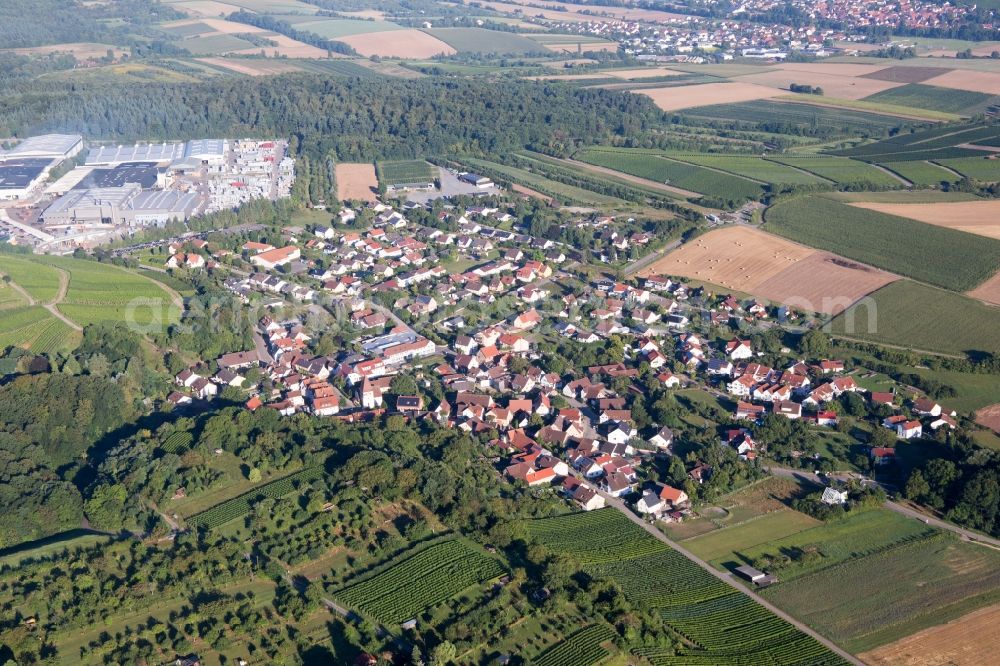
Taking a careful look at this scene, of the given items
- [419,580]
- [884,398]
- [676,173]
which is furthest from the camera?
[676,173]

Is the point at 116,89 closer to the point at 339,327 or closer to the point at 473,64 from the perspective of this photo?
the point at 473,64

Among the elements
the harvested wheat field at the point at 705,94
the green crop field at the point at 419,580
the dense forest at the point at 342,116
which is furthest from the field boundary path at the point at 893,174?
the green crop field at the point at 419,580

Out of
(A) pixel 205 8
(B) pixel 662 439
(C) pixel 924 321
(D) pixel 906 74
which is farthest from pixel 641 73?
(B) pixel 662 439

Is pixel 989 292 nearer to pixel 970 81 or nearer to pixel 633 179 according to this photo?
pixel 633 179

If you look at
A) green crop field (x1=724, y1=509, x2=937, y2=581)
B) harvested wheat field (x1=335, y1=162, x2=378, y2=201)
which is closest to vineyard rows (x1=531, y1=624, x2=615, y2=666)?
green crop field (x1=724, y1=509, x2=937, y2=581)

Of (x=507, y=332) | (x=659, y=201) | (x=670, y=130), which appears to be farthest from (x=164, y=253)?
(x=670, y=130)
